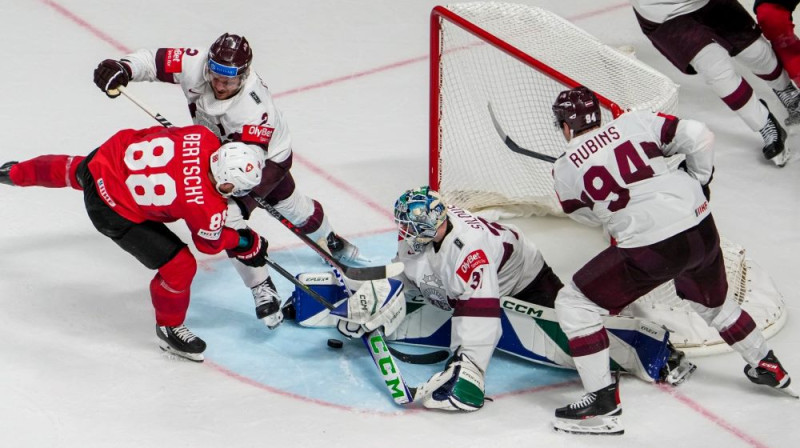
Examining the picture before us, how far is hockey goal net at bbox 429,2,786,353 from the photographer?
509 centimetres

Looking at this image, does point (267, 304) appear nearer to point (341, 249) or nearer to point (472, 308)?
point (341, 249)

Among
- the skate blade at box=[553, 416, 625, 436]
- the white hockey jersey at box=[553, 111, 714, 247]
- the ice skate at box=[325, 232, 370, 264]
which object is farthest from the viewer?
the ice skate at box=[325, 232, 370, 264]

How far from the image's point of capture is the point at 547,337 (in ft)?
14.4

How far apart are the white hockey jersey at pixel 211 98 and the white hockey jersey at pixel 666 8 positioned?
1.99 metres

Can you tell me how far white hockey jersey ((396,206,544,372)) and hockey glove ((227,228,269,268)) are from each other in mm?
477

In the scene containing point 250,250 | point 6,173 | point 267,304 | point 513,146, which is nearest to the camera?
point 250,250

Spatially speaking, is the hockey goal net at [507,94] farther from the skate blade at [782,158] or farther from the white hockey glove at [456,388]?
the white hockey glove at [456,388]

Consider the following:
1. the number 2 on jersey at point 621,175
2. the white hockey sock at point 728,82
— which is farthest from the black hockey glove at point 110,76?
the white hockey sock at point 728,82

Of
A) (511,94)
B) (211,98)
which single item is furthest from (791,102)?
(211,98)

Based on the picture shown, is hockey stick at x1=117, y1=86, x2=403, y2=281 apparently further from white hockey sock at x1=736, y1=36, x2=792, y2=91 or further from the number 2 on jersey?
white hockey sock at x1=736, y1=36, x2=792, y2=91

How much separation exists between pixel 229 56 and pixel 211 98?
27 centimetres

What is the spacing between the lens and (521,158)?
539 centimetres

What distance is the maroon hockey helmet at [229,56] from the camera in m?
4.36

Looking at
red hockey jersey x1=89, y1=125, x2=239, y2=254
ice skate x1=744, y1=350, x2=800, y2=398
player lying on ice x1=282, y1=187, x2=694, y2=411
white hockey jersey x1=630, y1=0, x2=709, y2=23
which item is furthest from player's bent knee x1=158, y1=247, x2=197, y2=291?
white hockey jersey x1=630, y1=0, x2=709, y2=23
